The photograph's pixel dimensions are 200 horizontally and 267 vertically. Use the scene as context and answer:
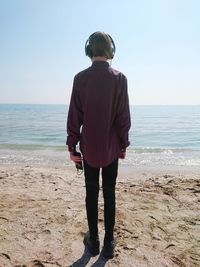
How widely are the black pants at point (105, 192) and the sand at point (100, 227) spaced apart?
0.31 meters

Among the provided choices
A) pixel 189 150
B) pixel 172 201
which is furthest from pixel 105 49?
pixel 189 150

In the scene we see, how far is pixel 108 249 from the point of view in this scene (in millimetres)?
3322

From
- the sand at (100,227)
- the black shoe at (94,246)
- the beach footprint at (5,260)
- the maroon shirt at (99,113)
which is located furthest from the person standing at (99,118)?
the beach footprint at (5,260)

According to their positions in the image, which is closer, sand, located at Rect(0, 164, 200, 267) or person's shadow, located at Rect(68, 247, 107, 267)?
person's shadow, located at Rect(68, 247, 107, 267)

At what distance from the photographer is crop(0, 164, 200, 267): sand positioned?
10.8ft

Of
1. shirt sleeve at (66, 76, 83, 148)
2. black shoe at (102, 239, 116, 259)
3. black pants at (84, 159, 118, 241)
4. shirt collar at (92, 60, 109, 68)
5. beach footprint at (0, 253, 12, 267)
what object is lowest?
beach footprint at (0, 253, 12, 267)

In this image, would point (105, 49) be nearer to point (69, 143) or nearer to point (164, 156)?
point (69, 143)

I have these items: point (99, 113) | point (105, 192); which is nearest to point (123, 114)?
point (99, 113)

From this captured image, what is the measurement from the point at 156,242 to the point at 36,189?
3.07m

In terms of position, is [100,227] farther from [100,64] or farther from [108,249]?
[100,64]

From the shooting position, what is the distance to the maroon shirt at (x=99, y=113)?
305 centimetres

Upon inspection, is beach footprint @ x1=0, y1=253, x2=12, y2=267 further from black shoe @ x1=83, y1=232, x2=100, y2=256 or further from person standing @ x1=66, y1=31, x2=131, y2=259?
person standing @ x1=66, y1=31, x2=131, y2=259

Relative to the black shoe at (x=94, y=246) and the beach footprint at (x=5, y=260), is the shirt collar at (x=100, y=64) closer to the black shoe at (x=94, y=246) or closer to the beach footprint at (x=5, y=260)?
the black shoe at (x=94, y=246)

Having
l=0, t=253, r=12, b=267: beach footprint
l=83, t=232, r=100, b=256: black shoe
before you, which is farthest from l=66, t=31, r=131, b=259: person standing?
l=0, t=253, r=12, b=267: beach footprint
